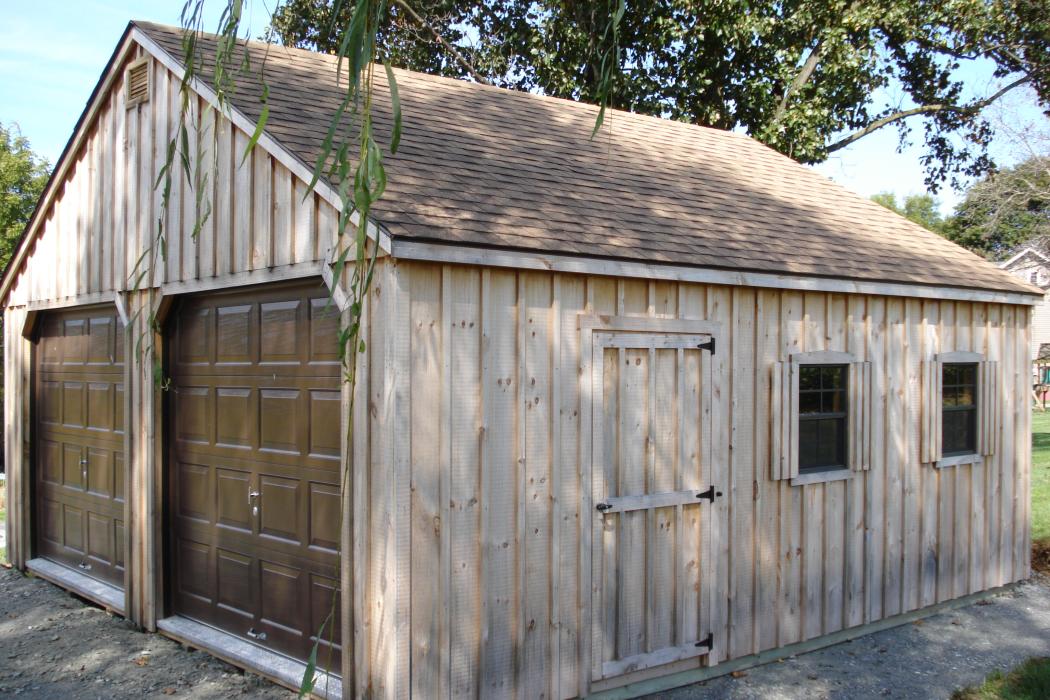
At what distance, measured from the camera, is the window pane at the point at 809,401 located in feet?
23.6

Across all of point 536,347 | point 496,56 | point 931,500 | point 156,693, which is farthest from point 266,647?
point 496,56

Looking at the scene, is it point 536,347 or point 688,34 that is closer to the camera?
point 536,347

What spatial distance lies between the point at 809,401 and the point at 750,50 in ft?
37.8

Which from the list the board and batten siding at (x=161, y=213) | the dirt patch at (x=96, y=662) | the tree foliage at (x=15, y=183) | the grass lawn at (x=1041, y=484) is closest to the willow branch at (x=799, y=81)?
the grass lawn at (x=1041, y=484)

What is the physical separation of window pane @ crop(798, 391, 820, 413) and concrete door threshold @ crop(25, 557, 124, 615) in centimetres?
551

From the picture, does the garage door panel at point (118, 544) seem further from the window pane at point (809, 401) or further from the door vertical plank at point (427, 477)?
the window pane at point (809, 401)

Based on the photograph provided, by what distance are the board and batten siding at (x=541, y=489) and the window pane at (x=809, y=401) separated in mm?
351

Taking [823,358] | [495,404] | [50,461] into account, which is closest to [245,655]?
[495,404]

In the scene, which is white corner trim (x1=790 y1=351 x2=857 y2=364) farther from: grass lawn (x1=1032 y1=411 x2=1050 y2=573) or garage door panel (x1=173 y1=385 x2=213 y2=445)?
garage door panel (x1=173 y1=385 x2=213 y2=445)

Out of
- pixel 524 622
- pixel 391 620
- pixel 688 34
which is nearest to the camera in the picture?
pixel 391 620

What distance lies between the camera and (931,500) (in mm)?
8047

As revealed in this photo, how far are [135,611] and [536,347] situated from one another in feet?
13.5

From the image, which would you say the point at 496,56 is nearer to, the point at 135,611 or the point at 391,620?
the point at 135,611

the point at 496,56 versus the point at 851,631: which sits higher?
the point at 496,56
